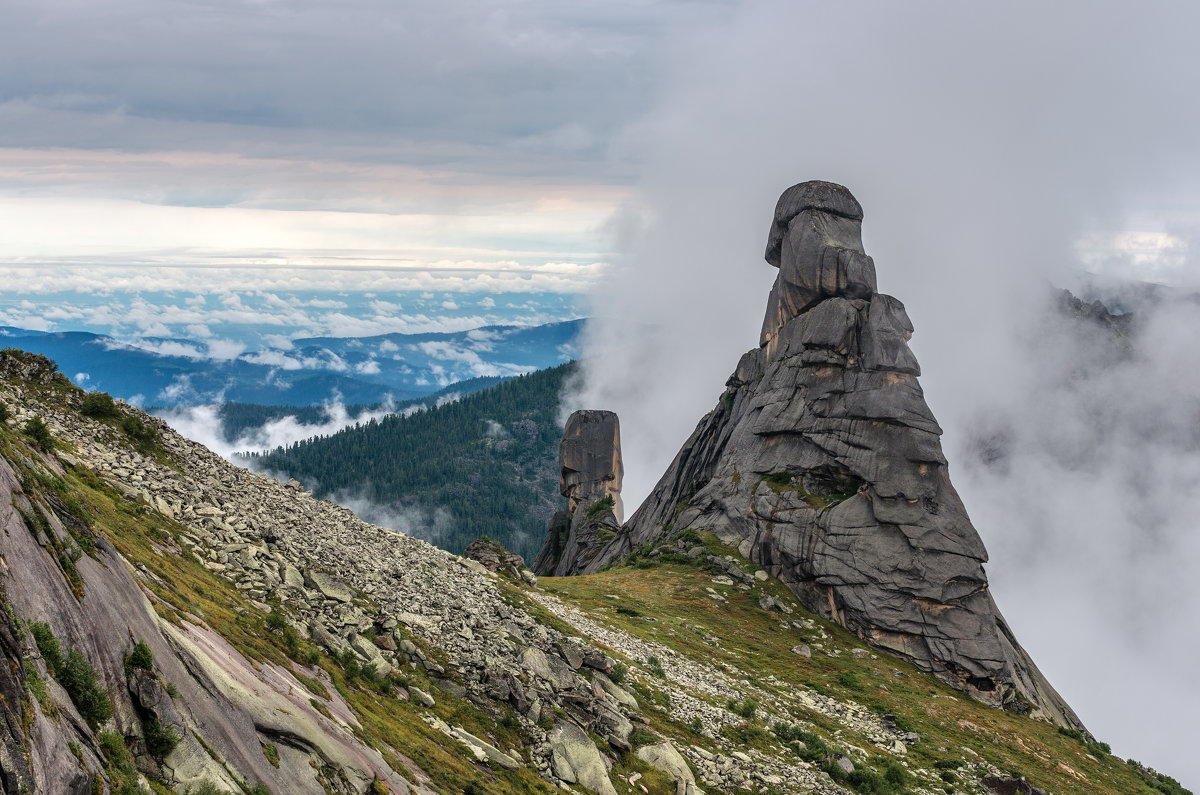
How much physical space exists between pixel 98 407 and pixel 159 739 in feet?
77.0

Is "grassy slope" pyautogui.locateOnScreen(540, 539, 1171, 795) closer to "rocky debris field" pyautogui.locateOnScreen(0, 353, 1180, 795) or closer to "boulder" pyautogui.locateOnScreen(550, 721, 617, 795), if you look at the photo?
"rocky debris field" pyautogui.locateOnScreen(0, 353, 1180, 795)

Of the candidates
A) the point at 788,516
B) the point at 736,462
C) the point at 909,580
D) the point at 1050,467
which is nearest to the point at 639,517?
the point at 736,462

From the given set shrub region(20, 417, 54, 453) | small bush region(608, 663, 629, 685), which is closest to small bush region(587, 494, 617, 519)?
small bush region(608, 663, 629, 685)

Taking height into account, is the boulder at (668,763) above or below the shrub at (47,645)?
below

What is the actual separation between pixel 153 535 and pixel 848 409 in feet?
190

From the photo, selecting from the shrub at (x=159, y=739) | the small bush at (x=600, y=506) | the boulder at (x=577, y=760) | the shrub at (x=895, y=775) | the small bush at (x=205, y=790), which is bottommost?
the boulder at (x=577, y=760)

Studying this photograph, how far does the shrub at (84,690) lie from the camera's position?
41.3 feet

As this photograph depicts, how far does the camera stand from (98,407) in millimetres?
32312

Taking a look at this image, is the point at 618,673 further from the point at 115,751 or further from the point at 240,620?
the point at 115,751

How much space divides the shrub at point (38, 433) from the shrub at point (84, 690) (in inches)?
605

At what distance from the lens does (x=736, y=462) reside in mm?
76000

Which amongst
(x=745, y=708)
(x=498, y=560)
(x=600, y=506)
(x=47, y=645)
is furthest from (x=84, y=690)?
(x=600, y=506)

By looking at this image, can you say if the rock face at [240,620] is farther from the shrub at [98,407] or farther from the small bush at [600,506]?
the small bush at [600,506]

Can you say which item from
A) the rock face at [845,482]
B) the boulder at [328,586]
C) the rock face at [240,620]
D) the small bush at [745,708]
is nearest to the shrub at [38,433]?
the rock face at [240,620]
